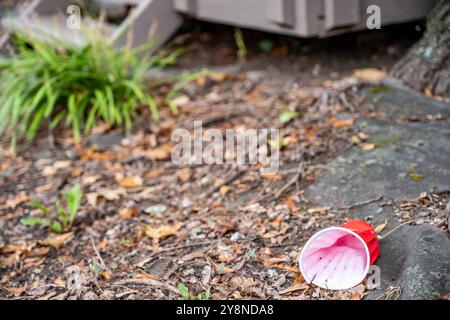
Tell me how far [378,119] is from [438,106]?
355 millimetres

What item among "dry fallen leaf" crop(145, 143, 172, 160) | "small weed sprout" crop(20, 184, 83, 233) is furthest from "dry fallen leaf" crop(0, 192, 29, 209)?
"dry fallen leaf" crop(145, 143, 172, 160)

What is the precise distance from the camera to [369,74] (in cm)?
393

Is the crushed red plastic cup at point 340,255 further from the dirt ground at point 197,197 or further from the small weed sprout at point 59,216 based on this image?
the small weed sprout at point 59,216

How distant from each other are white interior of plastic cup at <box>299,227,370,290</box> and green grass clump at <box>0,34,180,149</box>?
6.31 ft

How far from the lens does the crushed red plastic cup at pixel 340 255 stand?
7.36ft

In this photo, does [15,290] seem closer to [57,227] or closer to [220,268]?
[57,227]

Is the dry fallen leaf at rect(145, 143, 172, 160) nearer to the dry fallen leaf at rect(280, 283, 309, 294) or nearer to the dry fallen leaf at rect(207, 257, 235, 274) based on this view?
the dry fallen leaf at rect(207, 257, 235, 274)

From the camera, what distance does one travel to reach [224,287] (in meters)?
2.40

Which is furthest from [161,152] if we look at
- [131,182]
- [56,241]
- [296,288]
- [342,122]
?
[296,288]

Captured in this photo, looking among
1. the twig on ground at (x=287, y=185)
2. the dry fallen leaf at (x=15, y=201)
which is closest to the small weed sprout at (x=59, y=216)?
the dry fallen leaf at (x=15, y=201)

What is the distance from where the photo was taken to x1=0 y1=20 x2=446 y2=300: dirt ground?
99.2 inches

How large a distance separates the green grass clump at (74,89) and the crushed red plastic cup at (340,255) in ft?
6.32

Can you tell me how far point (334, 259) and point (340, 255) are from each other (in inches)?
1.2
